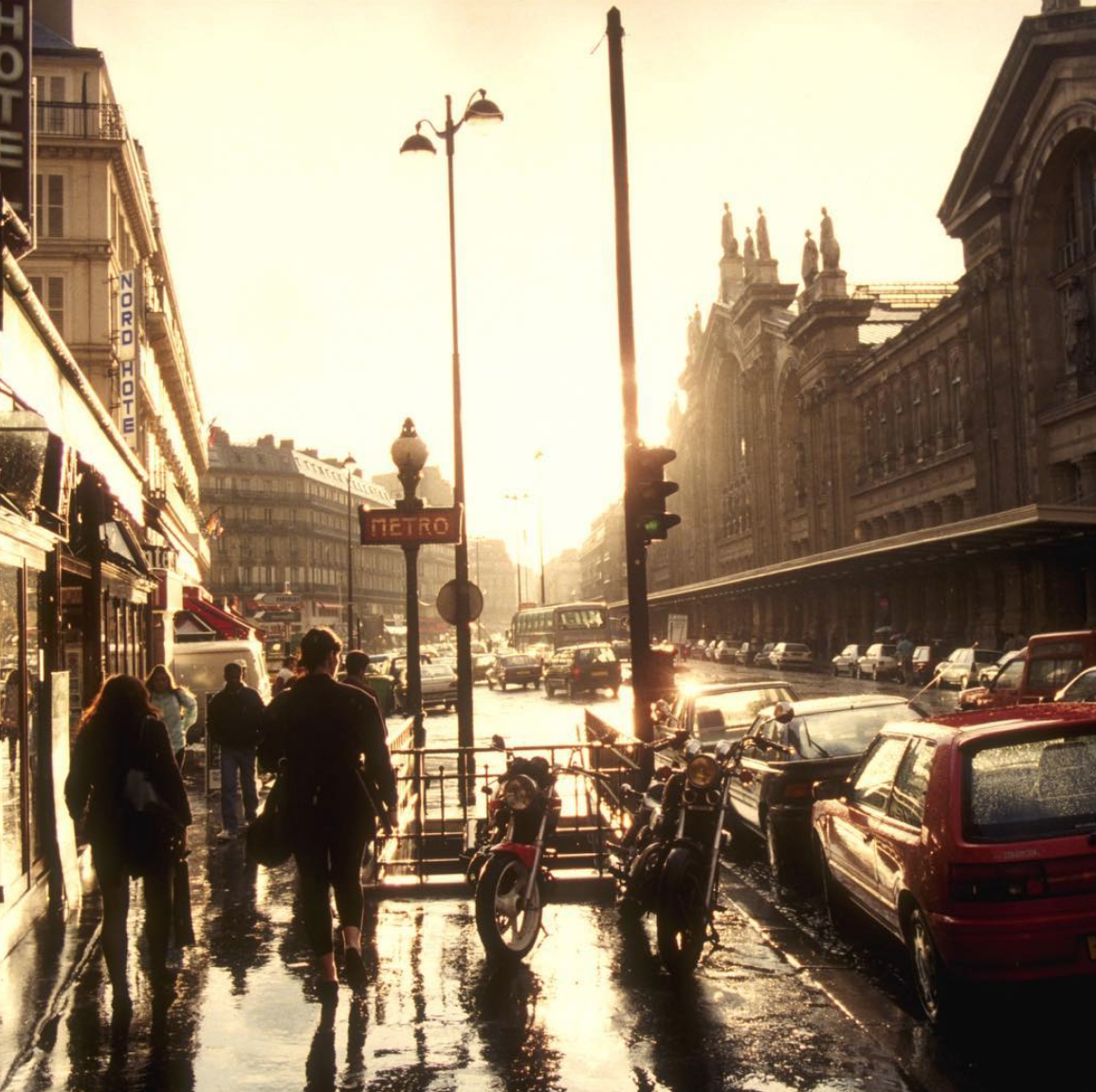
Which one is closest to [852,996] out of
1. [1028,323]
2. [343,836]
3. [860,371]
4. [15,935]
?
[343,836]

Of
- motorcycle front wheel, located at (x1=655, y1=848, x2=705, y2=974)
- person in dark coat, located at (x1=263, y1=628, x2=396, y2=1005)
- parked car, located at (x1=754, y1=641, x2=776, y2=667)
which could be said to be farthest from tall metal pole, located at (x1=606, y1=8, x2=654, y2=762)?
parked car, located at (x1=754, y1=641, x2=776, y2=667)

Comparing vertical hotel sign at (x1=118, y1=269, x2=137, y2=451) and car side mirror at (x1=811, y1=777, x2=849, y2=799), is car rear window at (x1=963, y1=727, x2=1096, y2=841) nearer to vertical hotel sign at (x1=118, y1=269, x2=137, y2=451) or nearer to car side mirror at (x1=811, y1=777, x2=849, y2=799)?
car side mirror at (x1=811, y1=777, x2=849, y2=799)

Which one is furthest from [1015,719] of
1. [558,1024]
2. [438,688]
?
[438,688]

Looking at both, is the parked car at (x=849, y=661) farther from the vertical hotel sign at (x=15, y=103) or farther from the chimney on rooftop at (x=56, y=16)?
the vertical hotel sign at (x=15, y=103)

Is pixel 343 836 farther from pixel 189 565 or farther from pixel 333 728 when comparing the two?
pixel 189 565

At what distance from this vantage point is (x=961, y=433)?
202 ft

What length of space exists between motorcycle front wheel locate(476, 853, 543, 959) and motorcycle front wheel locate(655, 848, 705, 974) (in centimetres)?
82

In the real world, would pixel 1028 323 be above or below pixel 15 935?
above

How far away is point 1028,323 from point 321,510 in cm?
8945

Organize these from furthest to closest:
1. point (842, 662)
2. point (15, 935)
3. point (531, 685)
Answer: point (531, 685) → point (842, 662) → point (15, 935)

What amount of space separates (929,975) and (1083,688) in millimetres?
11044

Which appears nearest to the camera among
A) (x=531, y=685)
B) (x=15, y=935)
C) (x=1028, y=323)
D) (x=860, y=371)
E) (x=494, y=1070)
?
(x=494, y=1070)

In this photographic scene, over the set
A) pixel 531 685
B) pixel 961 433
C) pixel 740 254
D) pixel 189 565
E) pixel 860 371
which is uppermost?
pixel 740 254

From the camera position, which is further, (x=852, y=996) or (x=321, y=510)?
(x=321, y=510)
